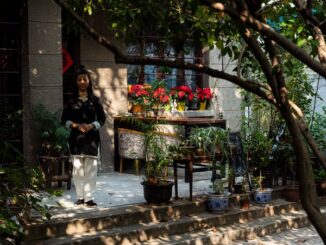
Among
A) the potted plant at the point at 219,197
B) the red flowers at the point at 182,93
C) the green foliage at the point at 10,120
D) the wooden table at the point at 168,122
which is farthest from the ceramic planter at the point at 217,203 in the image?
the red flowers at the point at 182,93

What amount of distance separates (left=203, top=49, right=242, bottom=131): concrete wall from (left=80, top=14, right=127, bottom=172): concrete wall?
2.25m

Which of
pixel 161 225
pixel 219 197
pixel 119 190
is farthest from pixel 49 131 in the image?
pixel 219 197

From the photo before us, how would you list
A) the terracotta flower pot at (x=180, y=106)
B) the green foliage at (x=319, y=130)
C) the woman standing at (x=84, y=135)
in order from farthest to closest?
the terracotta flower pot at (x=180, y=106) → the green foliage at (x=319, y=130) → the woman standing at (x=84, y=135)

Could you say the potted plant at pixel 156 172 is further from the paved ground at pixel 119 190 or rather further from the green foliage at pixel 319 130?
the green foliage at pixel 319 130

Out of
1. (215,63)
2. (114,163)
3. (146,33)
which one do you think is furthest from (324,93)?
(114,163)

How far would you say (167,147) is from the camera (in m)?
8.48

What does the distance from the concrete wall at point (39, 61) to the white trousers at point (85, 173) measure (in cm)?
187

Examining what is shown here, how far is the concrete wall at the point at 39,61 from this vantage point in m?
9.65

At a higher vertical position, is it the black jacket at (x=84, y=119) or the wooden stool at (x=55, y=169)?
the black jacket at (x=84, y=119)

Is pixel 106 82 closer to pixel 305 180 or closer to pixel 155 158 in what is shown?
pixel 155 158

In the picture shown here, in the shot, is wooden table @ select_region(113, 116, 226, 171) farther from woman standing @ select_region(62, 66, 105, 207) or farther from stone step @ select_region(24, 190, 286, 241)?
stone step @ select_region(24, 190, 286, 241)

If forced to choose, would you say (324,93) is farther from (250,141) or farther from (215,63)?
(250,141)

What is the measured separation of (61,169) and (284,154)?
12.3ft

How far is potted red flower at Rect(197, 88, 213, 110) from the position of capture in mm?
12516
